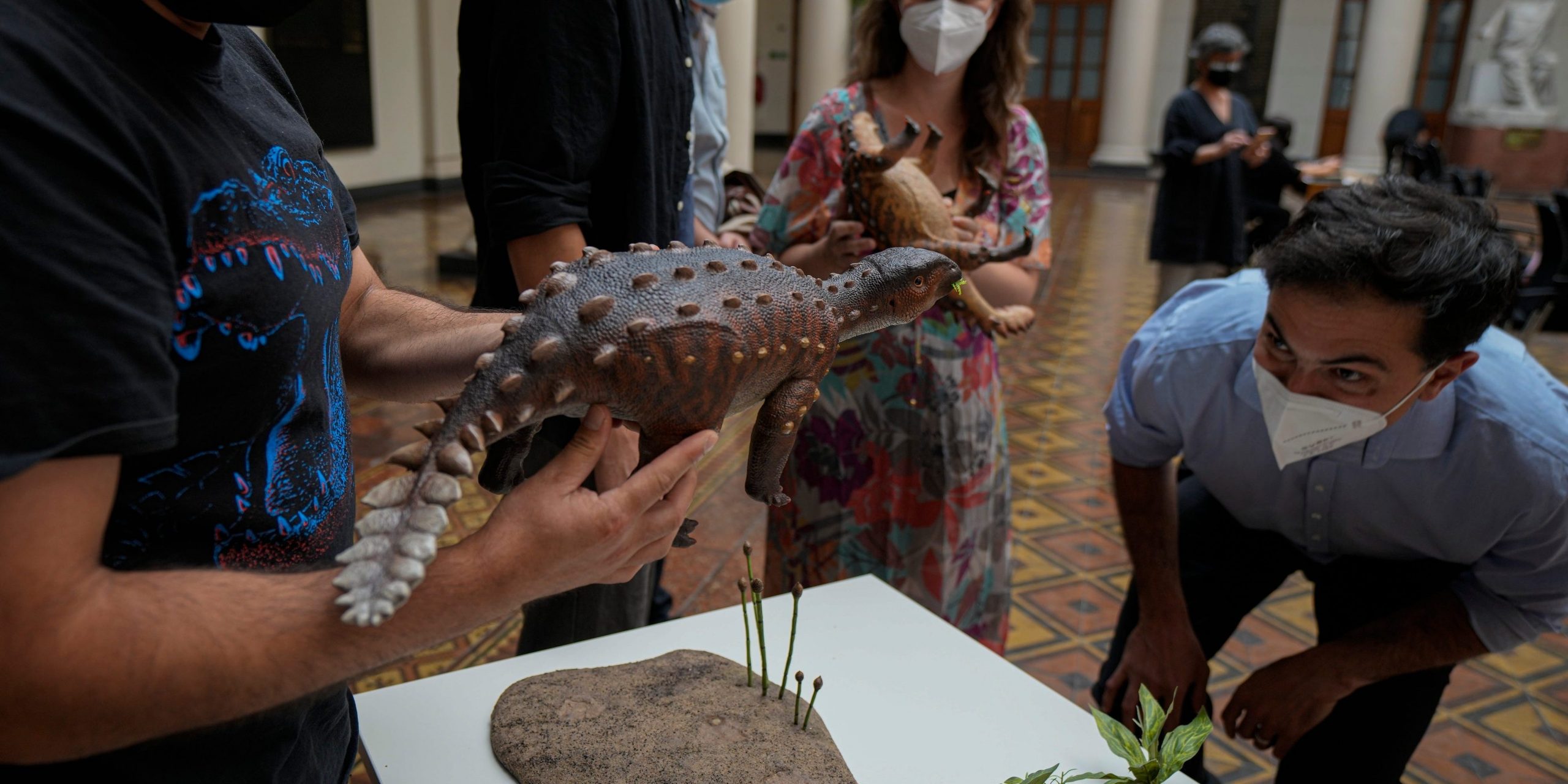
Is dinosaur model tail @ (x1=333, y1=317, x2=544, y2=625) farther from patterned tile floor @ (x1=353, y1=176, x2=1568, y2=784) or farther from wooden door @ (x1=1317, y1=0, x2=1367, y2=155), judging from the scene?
wooden door @ (x1=1317, y1=0, x2=1367, y2=155)

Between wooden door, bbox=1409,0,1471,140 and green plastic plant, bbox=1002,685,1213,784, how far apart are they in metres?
21.7

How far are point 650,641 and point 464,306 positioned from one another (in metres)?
0.77

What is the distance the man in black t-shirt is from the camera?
2.56 ft

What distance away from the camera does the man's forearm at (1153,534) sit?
8.09ft

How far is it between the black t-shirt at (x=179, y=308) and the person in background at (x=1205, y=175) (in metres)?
5.39

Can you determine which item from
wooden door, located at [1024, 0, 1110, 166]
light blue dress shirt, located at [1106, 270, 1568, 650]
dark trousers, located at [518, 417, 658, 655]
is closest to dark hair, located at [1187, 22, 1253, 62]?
light blue dress shirt, located at [1106, 270, 1568, 650]

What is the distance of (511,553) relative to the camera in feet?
3.45

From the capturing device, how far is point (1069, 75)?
21969mm

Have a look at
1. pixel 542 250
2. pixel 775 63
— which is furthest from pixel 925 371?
pixel 775 63

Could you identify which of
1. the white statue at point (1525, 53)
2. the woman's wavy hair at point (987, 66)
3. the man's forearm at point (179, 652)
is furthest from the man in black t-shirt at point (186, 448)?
the white statue at point (1525, 53)

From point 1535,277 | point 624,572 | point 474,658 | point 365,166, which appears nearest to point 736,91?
point 365,166

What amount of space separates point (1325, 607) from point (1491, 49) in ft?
66.1

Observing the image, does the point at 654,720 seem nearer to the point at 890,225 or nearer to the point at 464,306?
the point at 464,306

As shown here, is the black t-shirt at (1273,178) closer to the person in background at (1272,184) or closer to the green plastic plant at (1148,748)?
the person in background at (1272,184)
